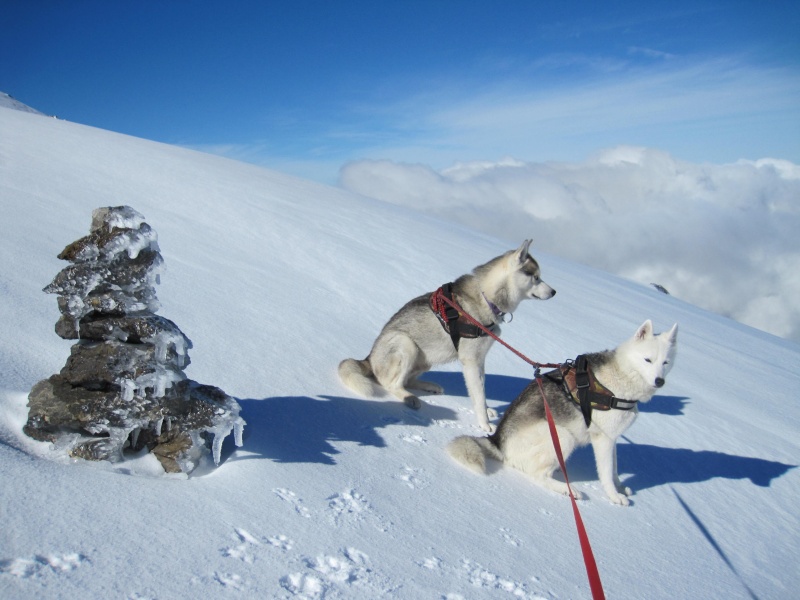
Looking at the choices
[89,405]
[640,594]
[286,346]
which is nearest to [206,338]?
[286,346]

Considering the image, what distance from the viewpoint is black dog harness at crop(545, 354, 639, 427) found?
15.4 feet

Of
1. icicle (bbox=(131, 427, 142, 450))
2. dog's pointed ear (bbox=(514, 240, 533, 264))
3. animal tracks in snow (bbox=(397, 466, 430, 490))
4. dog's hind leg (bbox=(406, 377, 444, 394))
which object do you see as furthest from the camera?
dog's hind leg (bbox=(406, 377, 444, 394))

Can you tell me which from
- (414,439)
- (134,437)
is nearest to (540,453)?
(414,439)

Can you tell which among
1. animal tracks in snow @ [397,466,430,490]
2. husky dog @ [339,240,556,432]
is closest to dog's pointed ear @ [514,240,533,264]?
husky dog @ [339,240,556,432]

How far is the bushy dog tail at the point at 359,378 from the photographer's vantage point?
18.3ft

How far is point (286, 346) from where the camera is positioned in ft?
20.1

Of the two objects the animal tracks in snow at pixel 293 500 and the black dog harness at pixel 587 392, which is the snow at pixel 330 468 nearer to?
the animal tracks in snow at pixel 293 500

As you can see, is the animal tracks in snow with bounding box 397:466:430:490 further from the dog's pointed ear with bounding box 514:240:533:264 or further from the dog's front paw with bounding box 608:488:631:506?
the dog's pointed ear with bounding box 514:240:533:264

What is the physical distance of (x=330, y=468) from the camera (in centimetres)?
396

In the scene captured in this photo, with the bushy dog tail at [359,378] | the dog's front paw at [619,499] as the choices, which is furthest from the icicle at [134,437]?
the dog's front paw at [619,499]

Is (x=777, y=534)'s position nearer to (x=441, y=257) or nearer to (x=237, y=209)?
(x=441, y=257)

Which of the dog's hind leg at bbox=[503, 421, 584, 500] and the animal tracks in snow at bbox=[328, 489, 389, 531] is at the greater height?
the dog's hind leg at bbox=[503, 421, 584, 500]

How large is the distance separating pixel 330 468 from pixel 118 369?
1.61 meters

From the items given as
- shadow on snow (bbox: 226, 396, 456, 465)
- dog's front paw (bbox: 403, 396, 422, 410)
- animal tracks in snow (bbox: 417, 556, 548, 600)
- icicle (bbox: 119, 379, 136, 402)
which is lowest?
animal tracks in snow (bbox: 417, 556, 548, 600)
